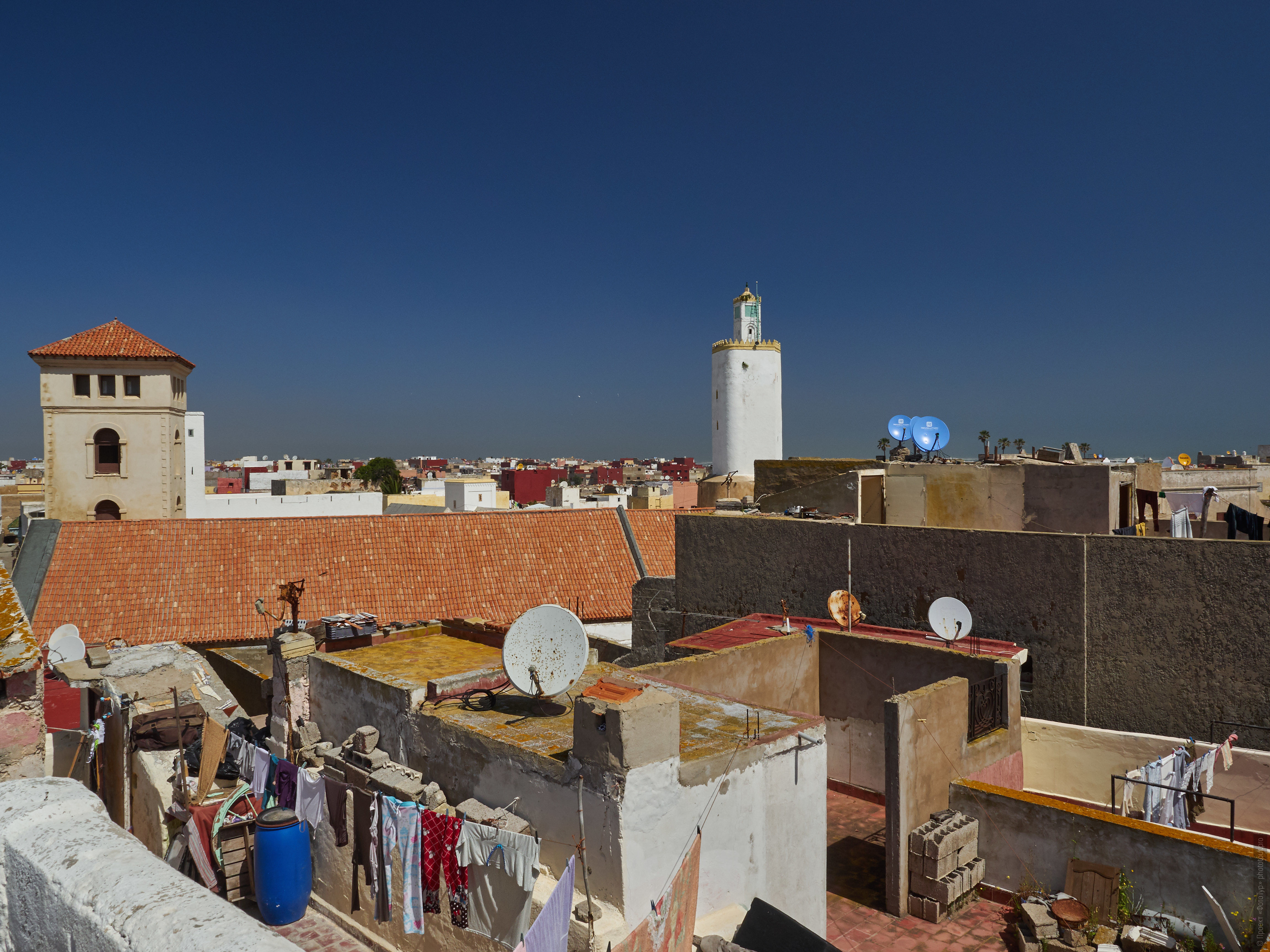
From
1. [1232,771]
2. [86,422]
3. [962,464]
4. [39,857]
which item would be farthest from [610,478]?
[39,857]

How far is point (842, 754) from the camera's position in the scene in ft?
49.0

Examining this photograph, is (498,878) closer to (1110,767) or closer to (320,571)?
(1110,767)

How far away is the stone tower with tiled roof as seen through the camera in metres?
27.9

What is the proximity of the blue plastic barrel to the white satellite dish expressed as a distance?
3.03m

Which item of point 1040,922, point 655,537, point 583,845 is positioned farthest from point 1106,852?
point 655,537

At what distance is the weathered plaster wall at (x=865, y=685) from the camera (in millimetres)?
14016

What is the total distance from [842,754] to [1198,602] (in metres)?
6.32

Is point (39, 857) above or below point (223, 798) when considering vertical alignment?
above

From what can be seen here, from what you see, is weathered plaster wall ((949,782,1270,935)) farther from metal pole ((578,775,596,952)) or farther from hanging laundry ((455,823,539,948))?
hanging laundry ((455,823,539,948))

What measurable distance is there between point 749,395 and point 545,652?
43.1 meters

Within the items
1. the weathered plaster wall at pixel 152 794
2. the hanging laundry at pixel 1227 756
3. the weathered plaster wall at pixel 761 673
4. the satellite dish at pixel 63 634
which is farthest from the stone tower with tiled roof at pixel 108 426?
the hanging laundry at pixel 1227 756

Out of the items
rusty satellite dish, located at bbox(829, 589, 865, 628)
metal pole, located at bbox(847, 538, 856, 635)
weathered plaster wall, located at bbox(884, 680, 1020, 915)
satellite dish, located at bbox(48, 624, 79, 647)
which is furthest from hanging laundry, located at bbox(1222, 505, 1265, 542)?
satellite dish, located at bbox(48, 624, 79, 647)

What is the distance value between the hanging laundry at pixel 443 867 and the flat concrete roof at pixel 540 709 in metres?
1.03

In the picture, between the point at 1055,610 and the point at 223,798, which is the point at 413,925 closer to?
the point at 223,798
